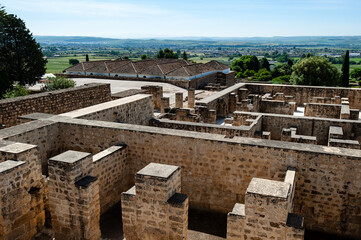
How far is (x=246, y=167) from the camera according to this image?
23.7ft

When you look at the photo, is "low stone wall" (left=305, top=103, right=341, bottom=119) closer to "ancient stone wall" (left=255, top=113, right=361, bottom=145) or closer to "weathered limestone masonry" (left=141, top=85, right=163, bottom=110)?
"ancient stone wall" (left=255, top=113, right=361, bottom=145)

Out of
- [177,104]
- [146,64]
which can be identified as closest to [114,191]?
[177,104]

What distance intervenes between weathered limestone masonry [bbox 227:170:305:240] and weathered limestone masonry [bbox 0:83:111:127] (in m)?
9.65

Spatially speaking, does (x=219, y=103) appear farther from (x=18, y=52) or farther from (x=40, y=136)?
(x=18, y=52)

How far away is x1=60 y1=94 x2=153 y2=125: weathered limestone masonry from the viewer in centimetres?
999

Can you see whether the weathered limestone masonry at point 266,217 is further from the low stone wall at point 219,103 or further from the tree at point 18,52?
the tree at point 18,52

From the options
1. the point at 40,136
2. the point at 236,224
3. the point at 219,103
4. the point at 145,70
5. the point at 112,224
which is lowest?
the point at 112,224

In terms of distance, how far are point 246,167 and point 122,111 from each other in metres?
5.34

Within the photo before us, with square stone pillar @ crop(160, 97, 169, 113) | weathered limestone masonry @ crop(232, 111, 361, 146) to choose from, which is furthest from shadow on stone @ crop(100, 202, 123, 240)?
square stone pillar @ crop(160, 97, 169, 113)

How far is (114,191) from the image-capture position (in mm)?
7973

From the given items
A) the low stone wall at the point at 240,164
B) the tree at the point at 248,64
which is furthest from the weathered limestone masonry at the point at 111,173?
the tree at the point at 248,64

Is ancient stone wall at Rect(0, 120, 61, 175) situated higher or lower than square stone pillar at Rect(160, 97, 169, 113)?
higher

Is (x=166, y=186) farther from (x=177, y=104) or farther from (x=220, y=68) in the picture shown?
(x=220, y=68)

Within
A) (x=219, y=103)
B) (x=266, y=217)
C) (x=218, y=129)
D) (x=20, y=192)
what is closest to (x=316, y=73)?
(x=219, y=103)
